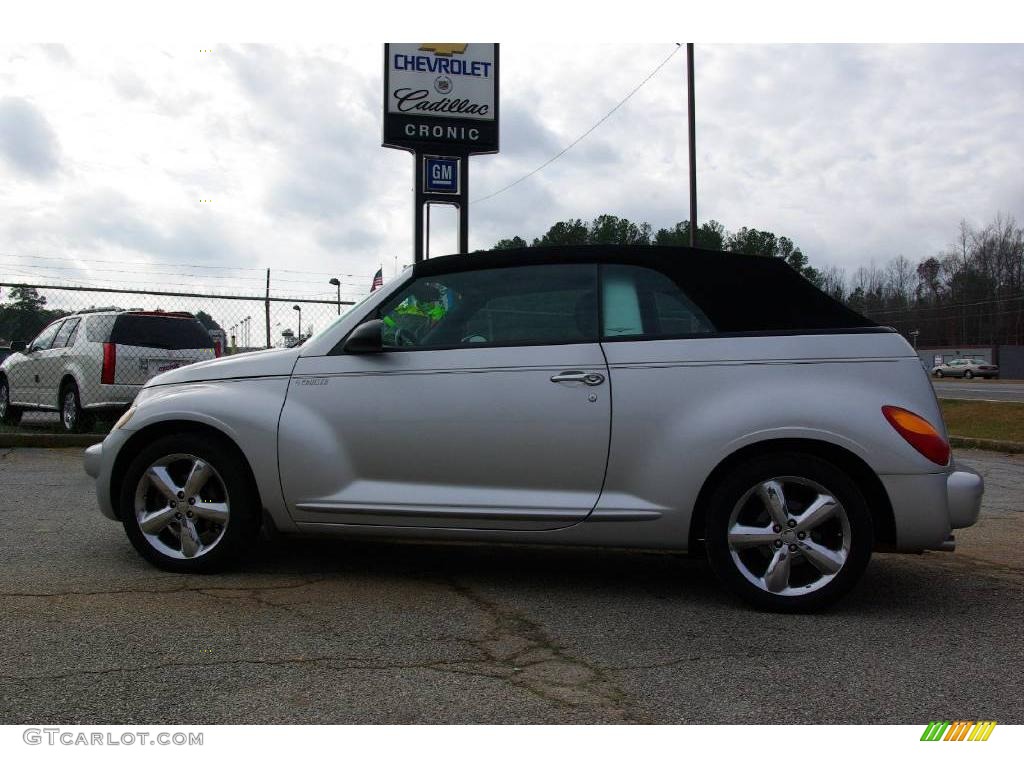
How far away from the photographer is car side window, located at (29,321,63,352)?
41.4ft

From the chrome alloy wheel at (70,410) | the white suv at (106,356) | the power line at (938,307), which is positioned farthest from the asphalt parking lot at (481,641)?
the power line at (938,307)

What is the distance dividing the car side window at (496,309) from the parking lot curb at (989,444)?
9.55 metres

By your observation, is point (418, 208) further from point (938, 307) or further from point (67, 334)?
point (938, 307)

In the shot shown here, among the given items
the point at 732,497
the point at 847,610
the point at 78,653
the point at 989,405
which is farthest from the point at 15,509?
the point at 989,405

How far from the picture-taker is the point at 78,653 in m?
3.35

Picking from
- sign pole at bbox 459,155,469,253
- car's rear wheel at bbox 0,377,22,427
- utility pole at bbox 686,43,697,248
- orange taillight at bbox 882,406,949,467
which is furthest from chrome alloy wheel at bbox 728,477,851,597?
utility pole at bbox 686,43,697,248

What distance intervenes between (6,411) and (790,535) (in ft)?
45.0

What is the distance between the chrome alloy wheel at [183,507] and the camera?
4586mm

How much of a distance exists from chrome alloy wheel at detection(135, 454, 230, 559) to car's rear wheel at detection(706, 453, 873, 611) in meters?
2.48

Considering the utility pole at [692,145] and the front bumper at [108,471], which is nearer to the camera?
the front bumper at [108,471]

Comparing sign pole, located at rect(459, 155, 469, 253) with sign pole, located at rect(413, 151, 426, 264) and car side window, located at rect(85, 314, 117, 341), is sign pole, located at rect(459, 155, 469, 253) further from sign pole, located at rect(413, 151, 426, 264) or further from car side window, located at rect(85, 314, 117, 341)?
car side window, located at rect(85, 314, 117, 341)

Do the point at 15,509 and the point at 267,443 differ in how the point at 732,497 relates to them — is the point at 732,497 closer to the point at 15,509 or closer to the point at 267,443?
the point at 267,443

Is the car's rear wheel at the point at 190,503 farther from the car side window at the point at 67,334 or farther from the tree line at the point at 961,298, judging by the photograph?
the tree line at the point at 961,298

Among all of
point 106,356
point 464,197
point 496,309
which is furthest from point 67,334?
point 496,309
